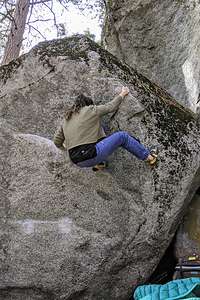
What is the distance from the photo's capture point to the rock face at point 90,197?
206 inches

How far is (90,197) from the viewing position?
17.6ft

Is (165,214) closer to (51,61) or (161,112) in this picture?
(161,112)

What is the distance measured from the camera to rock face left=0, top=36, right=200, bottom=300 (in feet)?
17.1

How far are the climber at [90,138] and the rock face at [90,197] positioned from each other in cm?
33

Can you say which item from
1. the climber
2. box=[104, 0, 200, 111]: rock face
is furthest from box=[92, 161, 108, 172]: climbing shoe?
box=[104, 0, 200, 111]: rock face

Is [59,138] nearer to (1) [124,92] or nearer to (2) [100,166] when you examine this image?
(2) [100,166]

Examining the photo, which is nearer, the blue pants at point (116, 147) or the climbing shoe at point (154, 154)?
the blue pants at point (116, 147)

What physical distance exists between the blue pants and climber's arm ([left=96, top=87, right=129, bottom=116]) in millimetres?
307

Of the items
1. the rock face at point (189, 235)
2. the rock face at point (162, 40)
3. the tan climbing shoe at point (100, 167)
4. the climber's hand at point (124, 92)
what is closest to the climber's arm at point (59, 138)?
the tan climbing shoe at point (100, 167)

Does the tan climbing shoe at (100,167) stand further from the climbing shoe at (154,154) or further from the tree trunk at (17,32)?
the tree trunk at (17,32)

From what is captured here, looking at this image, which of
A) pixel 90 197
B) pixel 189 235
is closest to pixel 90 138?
pixel 90 197

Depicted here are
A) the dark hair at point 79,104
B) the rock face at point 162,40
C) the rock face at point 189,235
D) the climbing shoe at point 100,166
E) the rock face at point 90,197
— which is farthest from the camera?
the rock face at point 162,40

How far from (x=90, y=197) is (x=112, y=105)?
124 centimetres

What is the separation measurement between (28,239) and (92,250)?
836mm
